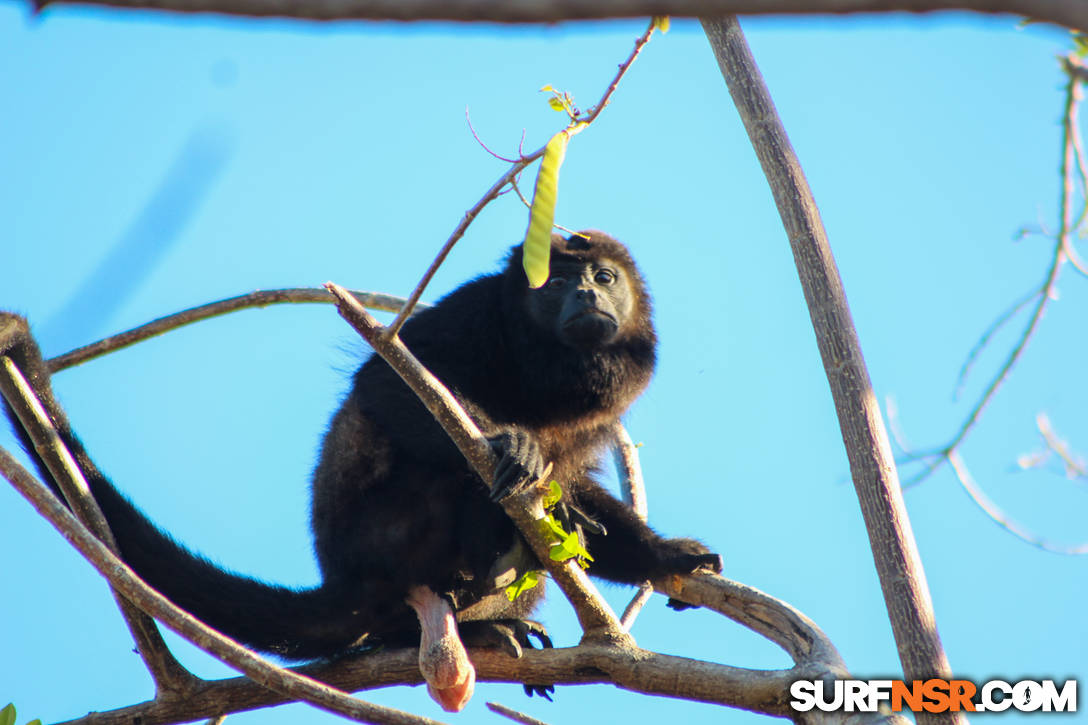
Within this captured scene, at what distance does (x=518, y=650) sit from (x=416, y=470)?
86 centimetres

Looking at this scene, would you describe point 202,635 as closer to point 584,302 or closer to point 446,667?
point 446,667

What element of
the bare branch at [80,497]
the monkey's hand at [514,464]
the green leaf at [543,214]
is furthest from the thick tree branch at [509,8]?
the bare branch at [80,497]

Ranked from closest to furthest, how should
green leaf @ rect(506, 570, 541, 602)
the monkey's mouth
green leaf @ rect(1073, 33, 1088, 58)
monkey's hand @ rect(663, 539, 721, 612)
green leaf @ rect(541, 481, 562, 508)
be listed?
green leaf @ rect(1073, 33, 1088, 58) < green leaf @ rect(541, 481, 562, 508) < green leaf @ rect(506, 570, 541, 602) < monkey's hand @ rect(663, 539, 721, 612) < the monkey's mouth

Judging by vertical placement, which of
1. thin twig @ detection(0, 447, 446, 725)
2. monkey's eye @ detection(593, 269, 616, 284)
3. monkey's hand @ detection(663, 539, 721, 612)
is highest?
monkey's eye @ detection(593, 269, 616, 284)

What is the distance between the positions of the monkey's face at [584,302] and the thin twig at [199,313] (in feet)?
2.86

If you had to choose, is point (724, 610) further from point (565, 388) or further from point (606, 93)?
point (606, 93)

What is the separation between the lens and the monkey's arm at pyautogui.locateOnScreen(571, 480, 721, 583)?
425cm

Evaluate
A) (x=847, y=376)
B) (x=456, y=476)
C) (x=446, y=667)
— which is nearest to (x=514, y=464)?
(x=446, y=667)

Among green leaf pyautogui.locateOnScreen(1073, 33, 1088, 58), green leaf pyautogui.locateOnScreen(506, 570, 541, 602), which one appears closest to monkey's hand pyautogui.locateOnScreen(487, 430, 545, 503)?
green leaf pyautogui.locateOnScreen(506, 570, 541, 602)

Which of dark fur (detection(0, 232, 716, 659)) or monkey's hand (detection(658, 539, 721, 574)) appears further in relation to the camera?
monkey's hand (detection(658, 539, 721, 574))

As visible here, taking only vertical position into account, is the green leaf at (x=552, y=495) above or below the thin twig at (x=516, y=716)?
above

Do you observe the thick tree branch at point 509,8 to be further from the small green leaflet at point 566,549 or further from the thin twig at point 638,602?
the thin twig at point 638,602

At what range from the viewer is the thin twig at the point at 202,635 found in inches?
97.3

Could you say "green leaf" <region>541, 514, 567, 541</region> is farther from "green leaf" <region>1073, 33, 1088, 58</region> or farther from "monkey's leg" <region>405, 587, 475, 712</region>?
"green leaf" <region>1073, 33, 1088, 58</region>
